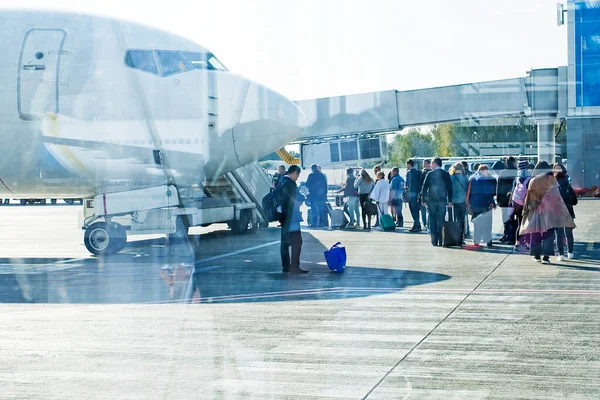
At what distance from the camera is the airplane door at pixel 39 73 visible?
14852mm

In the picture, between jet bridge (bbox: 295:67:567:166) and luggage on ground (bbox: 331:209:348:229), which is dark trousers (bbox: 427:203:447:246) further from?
jet bridge (bbox: 295:67:567:166)

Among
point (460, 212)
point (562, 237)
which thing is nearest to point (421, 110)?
→ point (460, 212)

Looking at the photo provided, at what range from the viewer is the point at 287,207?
1281cm

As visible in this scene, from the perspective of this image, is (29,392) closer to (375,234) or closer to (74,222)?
(375,234)

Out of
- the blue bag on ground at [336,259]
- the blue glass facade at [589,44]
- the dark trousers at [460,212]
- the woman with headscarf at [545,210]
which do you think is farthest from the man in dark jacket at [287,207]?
the blue glass facade at [589,44]

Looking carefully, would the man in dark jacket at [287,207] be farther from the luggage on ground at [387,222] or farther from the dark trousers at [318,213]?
the dark trousers at [318,213]

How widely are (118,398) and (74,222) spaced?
24.2m

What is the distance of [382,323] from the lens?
8.78 meters

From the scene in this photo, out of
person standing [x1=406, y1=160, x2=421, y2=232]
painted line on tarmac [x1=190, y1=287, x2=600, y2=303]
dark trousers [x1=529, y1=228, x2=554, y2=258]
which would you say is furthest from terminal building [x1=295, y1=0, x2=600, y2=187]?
painted line on tarmac [x1=190, y1=287, x2=600, y2=303]

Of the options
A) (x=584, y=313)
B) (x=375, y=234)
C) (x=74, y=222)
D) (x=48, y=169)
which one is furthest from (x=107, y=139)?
(x=74, y=222)

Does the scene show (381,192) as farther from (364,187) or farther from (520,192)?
(520,192)

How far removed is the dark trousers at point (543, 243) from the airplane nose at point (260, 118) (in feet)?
15.4

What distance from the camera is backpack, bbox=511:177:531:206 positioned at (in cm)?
1555

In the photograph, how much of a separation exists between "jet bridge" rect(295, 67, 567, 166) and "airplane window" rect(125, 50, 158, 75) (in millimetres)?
20588
